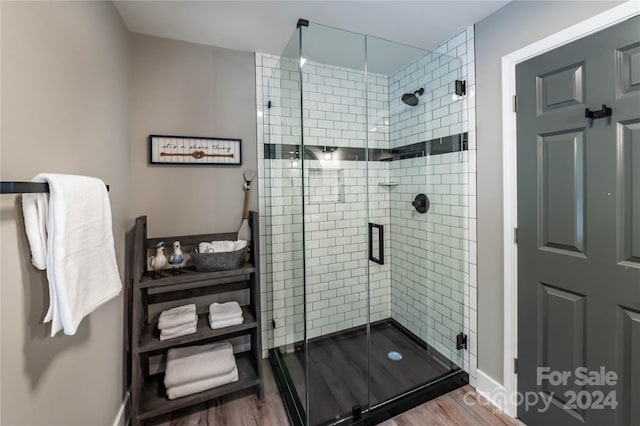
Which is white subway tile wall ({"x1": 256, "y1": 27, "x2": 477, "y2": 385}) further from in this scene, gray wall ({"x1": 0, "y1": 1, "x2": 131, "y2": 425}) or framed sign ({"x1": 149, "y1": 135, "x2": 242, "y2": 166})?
gray wall ({"x1": 0, "y1": 1, "x2": 131, "y2": 425})

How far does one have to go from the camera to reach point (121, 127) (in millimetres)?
1645

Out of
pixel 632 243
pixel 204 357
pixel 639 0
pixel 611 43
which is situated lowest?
pixel 204 357

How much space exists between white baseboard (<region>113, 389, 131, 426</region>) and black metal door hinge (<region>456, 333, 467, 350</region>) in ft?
7.50

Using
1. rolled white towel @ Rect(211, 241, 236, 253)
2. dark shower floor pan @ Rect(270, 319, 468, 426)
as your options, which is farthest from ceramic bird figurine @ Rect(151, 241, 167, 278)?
dark shower floor pan @ Rect(270, 319, 468, 426)

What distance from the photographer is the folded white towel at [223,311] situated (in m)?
1.77

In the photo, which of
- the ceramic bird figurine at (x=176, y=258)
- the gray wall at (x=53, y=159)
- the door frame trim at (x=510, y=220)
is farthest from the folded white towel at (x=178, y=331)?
the door frame trim at (x=510, y=220)

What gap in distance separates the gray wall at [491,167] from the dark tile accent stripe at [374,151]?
21cm

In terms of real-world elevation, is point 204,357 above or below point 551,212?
below

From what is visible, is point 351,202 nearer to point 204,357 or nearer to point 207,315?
point 207,315

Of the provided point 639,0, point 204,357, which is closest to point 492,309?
point 639,0

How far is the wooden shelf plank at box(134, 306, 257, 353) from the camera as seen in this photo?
1.58 m

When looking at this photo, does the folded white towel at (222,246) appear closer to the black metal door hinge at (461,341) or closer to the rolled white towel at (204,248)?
the rolled white towel at (204,248)

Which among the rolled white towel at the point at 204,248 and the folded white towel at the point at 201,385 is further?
the rolled white towel at the point at 204,248

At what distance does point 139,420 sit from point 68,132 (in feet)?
5.20
